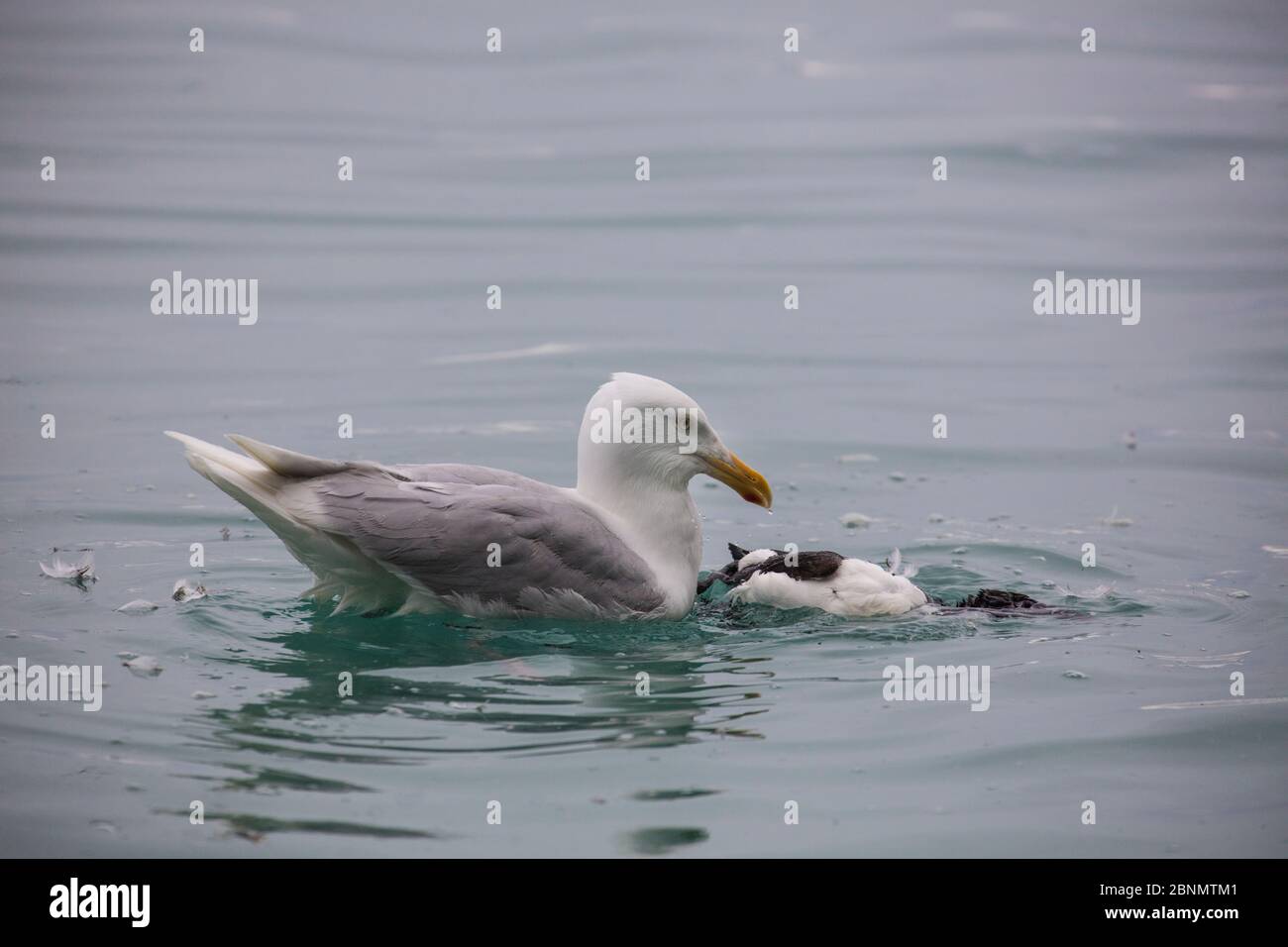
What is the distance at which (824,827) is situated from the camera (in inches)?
253

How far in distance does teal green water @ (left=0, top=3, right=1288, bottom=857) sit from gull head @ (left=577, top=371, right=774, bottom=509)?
2.46 feet

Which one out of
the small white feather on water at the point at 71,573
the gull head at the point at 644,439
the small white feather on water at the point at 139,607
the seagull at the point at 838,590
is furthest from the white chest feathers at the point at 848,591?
the small white feather on water at the point at 71,573

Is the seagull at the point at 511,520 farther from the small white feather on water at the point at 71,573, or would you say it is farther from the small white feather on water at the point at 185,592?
the small white feather on water at the point at 71,573

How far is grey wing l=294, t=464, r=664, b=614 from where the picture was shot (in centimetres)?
797

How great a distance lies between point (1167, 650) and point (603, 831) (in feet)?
11.1

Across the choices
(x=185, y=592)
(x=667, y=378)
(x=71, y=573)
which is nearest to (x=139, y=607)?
(x=185, y=592)

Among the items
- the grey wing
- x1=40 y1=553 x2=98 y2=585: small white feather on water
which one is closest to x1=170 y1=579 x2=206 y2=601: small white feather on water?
x1=40 y1=553 x2=98 y2=585: small white feather on water

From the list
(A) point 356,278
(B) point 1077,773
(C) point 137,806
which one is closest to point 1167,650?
(B) point 1077,773

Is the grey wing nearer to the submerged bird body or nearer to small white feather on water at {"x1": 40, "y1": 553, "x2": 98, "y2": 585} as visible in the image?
the submerged bird body

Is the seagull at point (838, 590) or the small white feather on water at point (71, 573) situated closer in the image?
the seagull at point (838, 590)

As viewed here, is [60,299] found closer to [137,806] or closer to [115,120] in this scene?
[115,120]

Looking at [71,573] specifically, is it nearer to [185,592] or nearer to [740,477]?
[185,592]

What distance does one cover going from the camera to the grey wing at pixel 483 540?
797 centimetres

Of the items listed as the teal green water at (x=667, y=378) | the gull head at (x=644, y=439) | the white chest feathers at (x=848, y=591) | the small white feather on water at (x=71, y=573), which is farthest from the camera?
the small white feather on water at (x=71, y=573)
